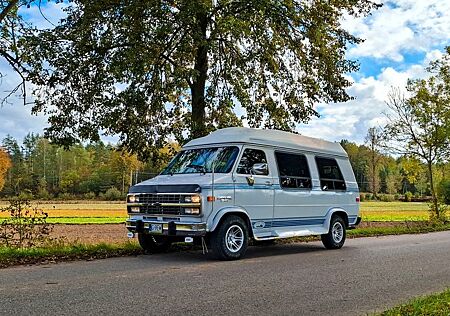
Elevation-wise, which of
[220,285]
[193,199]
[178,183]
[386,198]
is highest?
[178,183]

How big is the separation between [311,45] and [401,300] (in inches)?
410

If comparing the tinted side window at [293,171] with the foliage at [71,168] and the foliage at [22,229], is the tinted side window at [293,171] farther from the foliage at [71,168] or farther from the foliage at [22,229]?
the foliage at [71,168]

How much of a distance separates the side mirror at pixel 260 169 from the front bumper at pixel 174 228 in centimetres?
199

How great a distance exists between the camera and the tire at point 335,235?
525 inches

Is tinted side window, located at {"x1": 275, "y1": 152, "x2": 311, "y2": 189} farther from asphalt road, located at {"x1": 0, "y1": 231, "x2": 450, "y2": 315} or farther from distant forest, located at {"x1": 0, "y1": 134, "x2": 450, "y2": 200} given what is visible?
distant forest, located at {"x1": 0, "y1": 134, "x2": 450, "y2": 200}

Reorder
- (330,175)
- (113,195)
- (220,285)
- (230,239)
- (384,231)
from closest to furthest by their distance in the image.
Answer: (220,285)
(230,239)
(330,175)
(384,231)
(113,195)

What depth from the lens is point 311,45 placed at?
1564 centimetres

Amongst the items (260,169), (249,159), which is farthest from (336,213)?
(249,159)

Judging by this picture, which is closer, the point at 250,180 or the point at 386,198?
the point at 250,180

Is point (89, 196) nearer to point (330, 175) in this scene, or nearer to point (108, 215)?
point (108, 215)

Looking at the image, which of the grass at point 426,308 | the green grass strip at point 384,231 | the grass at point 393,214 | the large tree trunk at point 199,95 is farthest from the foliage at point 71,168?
the grass at point 426,308

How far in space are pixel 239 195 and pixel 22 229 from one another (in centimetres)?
501

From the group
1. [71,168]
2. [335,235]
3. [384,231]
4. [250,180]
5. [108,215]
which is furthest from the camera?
[71,168]

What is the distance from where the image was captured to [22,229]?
11.3m
